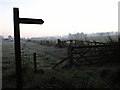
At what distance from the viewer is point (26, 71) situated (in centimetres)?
1026

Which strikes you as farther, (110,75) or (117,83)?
(110,75)

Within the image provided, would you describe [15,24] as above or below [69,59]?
above

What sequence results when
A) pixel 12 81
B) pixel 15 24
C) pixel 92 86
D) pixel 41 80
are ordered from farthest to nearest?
pixel 12 81 < pixel 41 80 < pixel 92 86 < pixel 15 24

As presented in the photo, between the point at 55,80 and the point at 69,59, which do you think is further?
the point at 69,59

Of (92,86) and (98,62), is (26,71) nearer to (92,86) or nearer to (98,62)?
(92,86)

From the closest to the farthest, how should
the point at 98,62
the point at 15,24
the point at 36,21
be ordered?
the point at 15,24 → the point at 36,21 → the point at 98,62

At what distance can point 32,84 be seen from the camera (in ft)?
25.5

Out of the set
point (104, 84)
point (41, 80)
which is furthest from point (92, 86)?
point (41, 80)

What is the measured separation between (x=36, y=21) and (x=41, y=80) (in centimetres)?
255

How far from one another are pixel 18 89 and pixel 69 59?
6.93 metres

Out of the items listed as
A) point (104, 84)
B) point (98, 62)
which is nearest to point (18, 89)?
point (104, 84)

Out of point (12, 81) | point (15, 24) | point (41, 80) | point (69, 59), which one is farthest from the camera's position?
point (69, 59)

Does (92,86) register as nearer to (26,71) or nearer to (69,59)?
(26,71)

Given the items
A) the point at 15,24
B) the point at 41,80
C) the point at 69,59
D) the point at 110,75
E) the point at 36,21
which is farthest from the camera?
the point at 69,59
